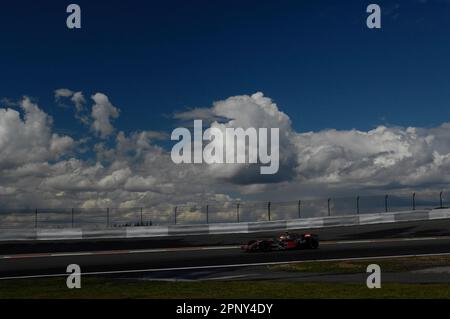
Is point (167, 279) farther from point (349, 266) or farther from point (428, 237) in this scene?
point (428, 237)

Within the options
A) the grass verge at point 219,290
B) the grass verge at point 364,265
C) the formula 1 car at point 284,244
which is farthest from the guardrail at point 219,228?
the grass verge at point 219,290

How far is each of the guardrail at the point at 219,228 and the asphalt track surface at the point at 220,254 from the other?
2.24 metres

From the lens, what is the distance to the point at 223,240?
30.9 m

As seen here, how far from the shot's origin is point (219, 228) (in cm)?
3459

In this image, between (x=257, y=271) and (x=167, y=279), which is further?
(x=257, y=271)

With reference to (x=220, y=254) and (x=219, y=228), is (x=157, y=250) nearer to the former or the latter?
(x=220, y=254)

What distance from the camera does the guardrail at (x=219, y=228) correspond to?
32.2 m

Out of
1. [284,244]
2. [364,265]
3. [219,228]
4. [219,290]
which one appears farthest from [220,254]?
[219,290]

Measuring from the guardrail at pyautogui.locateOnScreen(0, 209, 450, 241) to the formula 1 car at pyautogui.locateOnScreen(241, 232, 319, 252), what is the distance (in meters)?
8.45

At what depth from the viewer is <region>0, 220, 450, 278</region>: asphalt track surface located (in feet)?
66.7

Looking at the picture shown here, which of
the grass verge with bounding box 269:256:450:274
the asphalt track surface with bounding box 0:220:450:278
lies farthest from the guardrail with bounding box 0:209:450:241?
the grass verge with bounding box 269:256:450:274

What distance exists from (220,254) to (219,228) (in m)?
10.4
